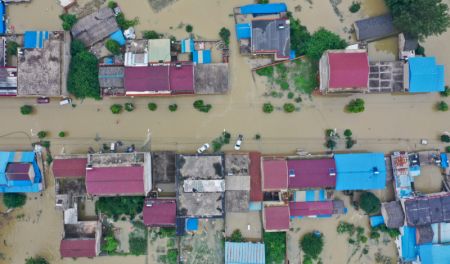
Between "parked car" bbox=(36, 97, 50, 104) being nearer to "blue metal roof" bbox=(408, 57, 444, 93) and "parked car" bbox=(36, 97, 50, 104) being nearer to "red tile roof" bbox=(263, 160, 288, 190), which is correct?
"red tile roof" bbox=(263, 160, 288, 190)

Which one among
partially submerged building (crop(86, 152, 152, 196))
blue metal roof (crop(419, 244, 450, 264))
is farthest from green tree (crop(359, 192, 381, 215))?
partially submerged building (crop(86, 152, 152, 196))

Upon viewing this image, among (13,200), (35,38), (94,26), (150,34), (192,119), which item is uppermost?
(94,26)

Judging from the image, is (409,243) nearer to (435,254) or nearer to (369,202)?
(435,254)

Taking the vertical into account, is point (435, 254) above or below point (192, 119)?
below

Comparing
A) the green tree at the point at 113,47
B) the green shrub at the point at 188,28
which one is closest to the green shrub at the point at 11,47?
the green tree at the point at 113,47

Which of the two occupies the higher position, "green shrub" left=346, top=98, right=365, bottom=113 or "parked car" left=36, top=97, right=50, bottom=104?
"parked car" left=36, top=97, right=50, bottom=104

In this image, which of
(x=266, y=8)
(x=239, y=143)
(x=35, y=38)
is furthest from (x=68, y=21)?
(x=239, y=143)

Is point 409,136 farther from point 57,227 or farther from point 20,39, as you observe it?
point 20,39

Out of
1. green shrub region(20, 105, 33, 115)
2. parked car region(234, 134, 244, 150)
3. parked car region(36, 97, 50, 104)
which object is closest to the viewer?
green shrub region(20, 105, 33, 115)
